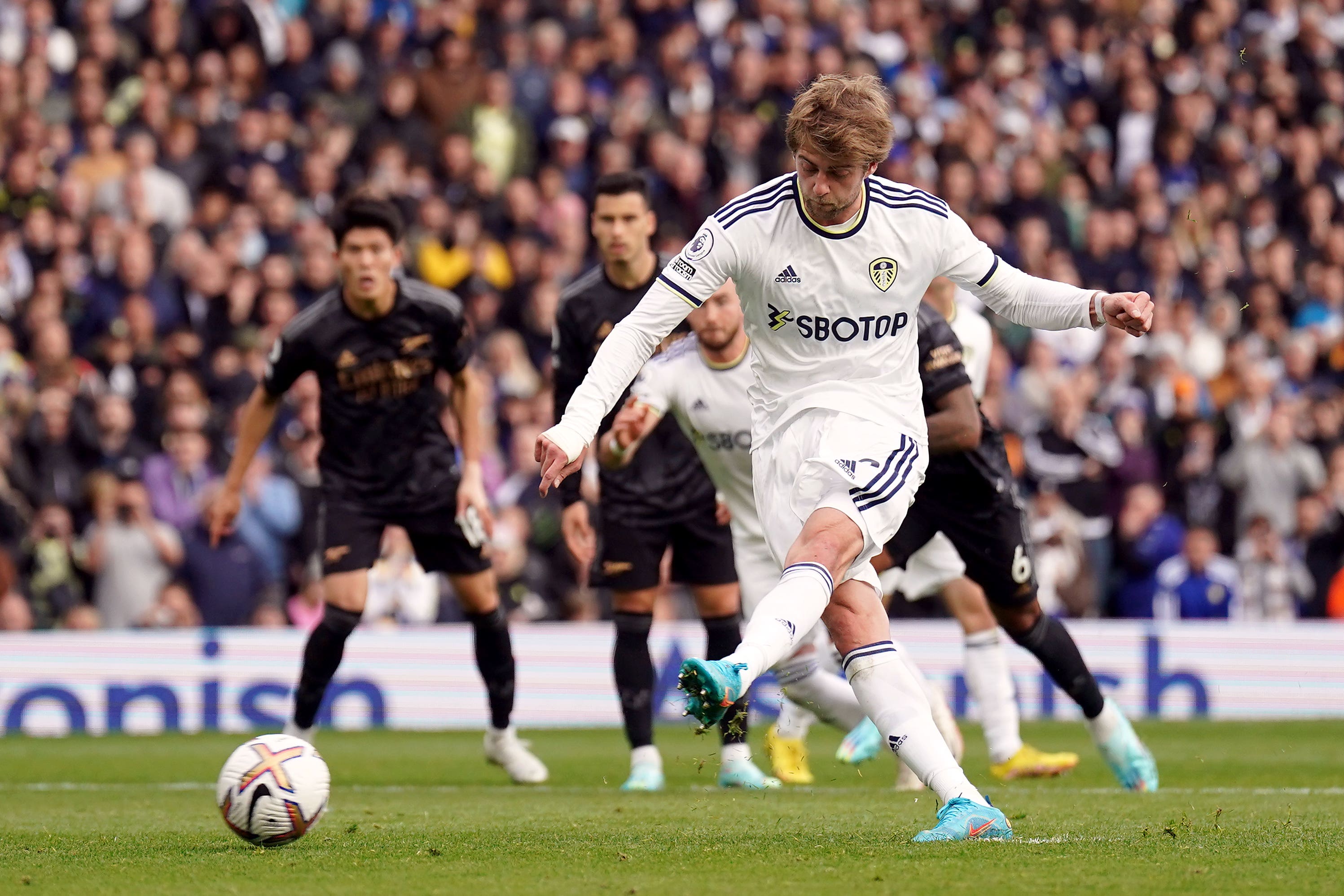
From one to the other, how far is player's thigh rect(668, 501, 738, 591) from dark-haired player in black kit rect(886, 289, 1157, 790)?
1073 mm

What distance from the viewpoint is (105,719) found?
14039 millimetres

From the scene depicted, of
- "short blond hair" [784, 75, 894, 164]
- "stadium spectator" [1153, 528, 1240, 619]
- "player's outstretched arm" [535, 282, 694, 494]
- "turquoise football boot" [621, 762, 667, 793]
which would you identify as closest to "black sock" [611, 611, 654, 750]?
"turquoise football boot" [621, 762, 667, 793]

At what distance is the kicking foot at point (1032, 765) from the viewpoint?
9703 millimetres

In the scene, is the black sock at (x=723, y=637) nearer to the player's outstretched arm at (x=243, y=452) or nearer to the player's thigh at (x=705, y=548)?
the player's thigh at (x=705, y=548)

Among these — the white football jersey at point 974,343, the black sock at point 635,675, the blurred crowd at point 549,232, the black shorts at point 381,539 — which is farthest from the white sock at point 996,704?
the blurred crowd at point 549,232

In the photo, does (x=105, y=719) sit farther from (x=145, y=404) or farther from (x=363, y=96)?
(x=363, y=96)

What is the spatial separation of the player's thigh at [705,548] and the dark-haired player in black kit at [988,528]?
1.07 meters

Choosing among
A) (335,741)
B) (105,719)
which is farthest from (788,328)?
(105,719)

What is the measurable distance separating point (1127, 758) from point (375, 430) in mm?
4026

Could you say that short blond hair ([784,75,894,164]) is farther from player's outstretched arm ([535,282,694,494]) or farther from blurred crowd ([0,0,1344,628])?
blurred crowd ([0,0,1344,628])

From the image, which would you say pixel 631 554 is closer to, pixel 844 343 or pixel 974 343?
pixel 974 343

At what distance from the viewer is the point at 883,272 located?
6645mm

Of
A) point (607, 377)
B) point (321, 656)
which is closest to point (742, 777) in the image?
point (321, 656)

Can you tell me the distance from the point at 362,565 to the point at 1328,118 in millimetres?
15354
